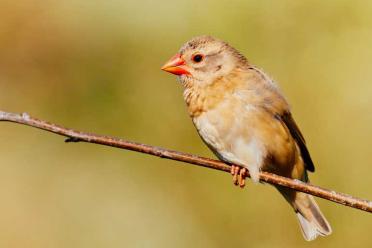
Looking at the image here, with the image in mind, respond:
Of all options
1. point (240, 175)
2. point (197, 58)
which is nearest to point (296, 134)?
point (240, 175)

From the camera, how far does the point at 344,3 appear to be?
9.13 meters

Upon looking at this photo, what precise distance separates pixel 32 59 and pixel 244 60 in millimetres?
3796

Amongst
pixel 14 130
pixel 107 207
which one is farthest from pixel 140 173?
pixel 14 130

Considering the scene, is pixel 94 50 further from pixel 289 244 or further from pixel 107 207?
pixel 289 244

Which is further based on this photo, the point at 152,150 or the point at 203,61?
the point at 203,61

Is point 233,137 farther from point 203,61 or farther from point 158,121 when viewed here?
point 158,121

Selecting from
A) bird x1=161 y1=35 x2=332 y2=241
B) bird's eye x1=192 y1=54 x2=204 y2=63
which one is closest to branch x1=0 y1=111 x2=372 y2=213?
bird x1=161 y1=35 x2=332 y2=241

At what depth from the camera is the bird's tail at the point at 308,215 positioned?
642 cm

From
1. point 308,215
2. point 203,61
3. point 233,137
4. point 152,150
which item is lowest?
point 308,215

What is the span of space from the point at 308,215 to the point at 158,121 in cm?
243

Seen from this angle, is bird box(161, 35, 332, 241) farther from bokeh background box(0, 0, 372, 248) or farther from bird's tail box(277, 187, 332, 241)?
bokeh background box(0, 0, 372, 248)

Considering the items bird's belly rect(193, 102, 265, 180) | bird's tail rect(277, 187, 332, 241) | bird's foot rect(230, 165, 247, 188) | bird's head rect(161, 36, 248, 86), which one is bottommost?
bird's tail rect(277, 187, 332, 241)

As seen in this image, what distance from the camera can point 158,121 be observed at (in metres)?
8.49

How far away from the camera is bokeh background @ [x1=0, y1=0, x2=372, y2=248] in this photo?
25.9ft
